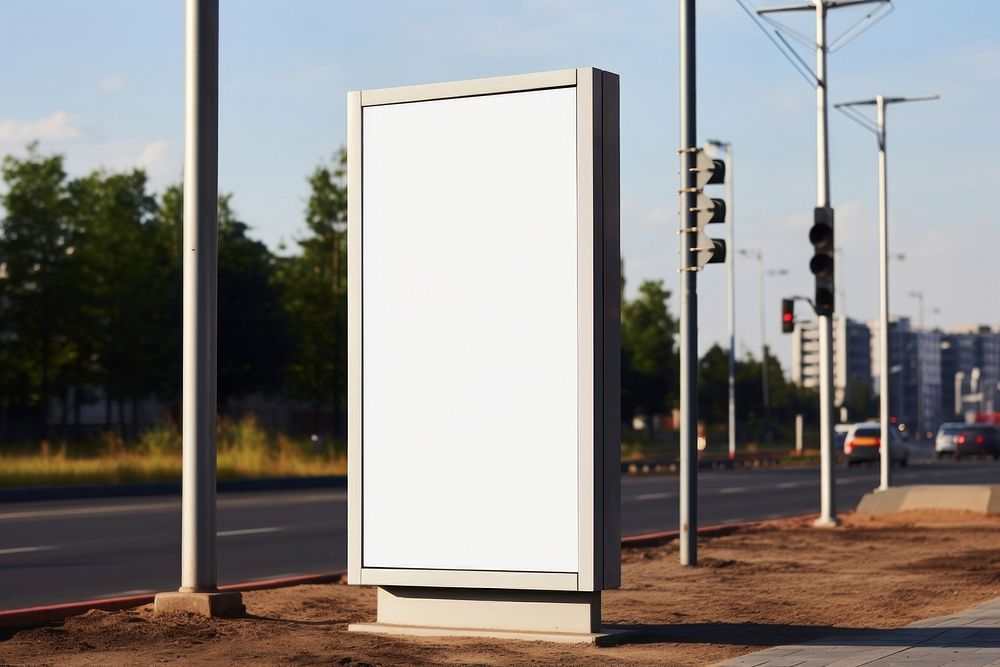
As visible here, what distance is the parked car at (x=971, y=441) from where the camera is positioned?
2724 inches

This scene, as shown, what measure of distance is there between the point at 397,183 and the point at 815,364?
14.6m

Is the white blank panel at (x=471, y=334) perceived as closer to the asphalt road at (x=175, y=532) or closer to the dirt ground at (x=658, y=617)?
the dirt ground at (x=658, y=617)

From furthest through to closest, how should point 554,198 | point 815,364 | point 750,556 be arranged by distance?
point 815,364, point 750,556, point 554,198

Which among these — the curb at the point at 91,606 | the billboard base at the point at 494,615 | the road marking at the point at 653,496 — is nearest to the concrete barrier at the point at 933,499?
the road marking at the point at 653,496

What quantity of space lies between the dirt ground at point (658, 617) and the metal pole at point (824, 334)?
3829mm

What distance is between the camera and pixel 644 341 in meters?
82.8

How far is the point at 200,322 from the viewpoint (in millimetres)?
10398

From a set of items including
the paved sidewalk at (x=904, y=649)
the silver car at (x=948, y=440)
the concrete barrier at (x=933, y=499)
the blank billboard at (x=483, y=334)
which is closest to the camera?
the paved sidewalk at (x=904, y=649)

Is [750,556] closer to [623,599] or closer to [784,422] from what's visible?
[623,599]

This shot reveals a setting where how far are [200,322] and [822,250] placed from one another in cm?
1042

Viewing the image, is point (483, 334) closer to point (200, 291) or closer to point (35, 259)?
point (200, 291)

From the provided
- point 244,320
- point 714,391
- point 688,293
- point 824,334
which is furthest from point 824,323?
point 714,391

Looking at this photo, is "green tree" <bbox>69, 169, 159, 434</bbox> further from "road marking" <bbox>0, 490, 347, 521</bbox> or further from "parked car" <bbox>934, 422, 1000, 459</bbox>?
"parked car" <bbox>934, 422, 1000, 459</bbox>

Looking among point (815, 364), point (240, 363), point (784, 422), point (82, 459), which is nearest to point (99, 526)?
point (815, 364)
